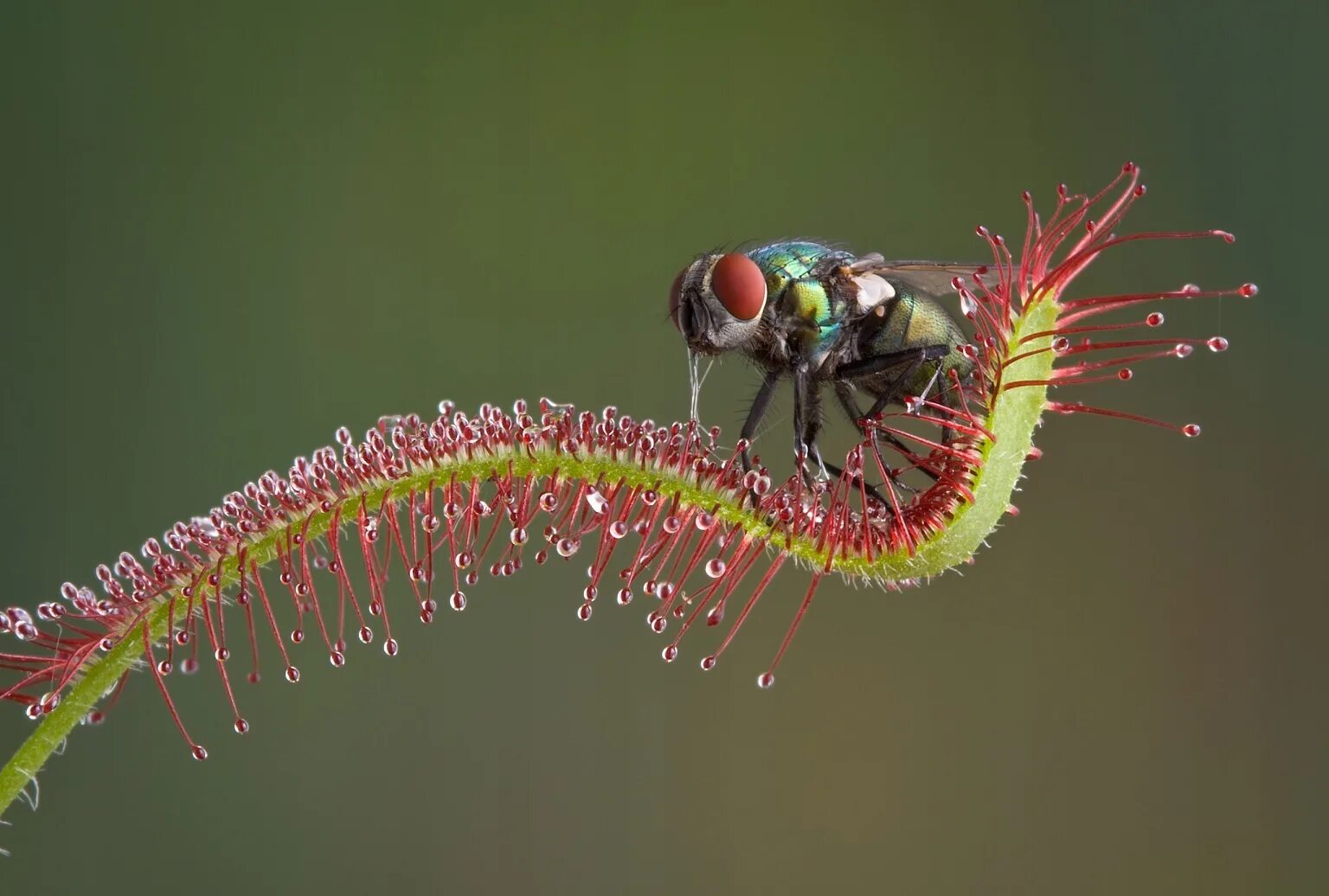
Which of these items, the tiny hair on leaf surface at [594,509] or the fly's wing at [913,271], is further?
the fly's wing at [913,271]

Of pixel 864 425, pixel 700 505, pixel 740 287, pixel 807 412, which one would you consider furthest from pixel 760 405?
pixel 700 505

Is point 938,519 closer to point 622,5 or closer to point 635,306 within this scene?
point 635,306

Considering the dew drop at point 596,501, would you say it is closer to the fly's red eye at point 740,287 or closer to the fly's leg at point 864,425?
the fly's leg at point 864,425

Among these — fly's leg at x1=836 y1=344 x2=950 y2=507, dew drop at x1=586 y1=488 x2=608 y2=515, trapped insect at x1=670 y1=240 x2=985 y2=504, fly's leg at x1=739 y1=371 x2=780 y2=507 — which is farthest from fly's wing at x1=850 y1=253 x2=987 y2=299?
dew drop at x1=586 y1=488 x2=608 y2=515

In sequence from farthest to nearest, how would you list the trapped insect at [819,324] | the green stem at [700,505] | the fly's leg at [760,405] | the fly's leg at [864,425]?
the trapped insect at [819,324] → the fly's leg at [760,405] → the fly's leg at [864,425] → the green stem at [700,505]

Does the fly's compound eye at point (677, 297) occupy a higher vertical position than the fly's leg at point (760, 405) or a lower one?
higher

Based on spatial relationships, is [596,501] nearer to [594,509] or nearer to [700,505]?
[594,509]

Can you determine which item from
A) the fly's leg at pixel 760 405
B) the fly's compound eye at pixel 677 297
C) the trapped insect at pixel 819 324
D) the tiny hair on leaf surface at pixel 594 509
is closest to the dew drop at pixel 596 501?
the tiny hair on leaf surface at pixel 594 509
